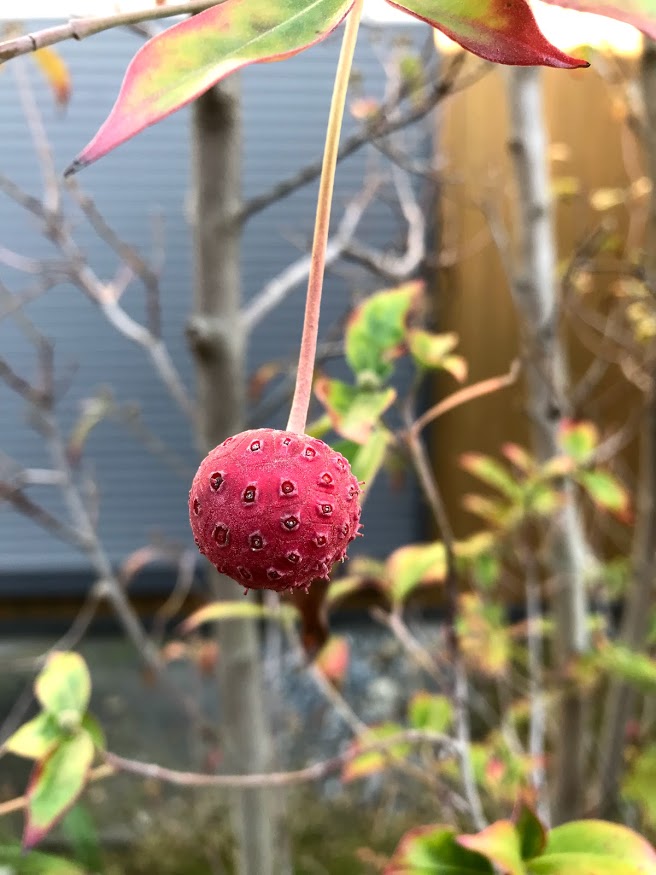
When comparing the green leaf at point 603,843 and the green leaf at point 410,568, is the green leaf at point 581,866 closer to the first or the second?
the green leaf at point 603,843

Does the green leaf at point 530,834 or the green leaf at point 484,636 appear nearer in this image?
the green leaf at point 530,834

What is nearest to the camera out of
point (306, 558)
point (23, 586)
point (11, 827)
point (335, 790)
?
point (306, 558)

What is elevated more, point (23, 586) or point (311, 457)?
point (311, 457)

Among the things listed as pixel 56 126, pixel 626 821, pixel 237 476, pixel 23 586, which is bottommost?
pixel 23 586

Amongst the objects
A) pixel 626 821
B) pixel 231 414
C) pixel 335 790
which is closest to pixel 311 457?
pixel 231 414

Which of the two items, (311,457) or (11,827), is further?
(11,827)

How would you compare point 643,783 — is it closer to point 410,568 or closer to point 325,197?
point 410,568

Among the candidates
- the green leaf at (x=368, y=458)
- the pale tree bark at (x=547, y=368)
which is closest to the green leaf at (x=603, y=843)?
the green leaf at (x=368, y=458)

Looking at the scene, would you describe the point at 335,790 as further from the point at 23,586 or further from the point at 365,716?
the point at 23,586
